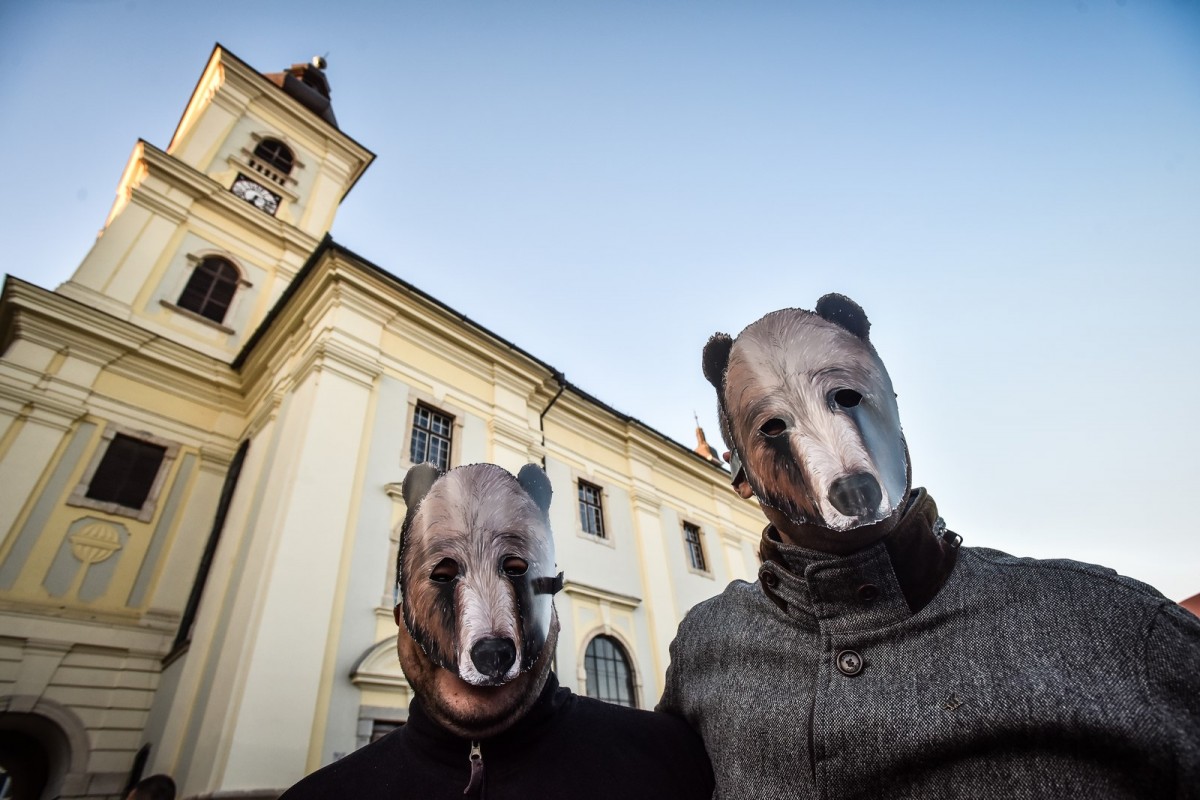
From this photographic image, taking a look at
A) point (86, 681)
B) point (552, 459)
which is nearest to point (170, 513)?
point (86, 681)

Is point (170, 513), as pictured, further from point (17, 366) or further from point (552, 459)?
point (552, 459)

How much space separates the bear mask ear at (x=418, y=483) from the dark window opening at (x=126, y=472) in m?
11.5

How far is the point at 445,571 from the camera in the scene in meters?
1.96

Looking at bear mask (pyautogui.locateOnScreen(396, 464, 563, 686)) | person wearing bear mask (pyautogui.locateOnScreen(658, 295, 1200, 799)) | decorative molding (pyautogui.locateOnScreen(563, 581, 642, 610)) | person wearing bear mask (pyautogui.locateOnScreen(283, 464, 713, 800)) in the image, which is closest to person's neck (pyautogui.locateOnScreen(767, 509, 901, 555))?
person wearing bear mask (pyautogui.locateOnScreen(658, 295, 1200, 799))

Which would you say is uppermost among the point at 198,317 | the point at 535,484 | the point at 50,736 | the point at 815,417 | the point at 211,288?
the point at 211,288

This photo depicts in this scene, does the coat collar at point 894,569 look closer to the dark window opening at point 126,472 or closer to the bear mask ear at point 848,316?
the bear mask ear at point 848,316

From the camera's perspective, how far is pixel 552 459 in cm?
1319

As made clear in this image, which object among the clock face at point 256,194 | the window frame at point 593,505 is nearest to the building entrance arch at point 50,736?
the window frame at point 593,505


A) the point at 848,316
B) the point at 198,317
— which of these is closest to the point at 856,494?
the point at 848,316

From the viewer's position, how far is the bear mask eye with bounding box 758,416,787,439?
68.7 inches

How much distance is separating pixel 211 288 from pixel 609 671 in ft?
43.3

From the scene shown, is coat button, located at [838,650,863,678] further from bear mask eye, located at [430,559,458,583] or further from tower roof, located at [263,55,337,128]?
tower roof, located at [263,55,337,128]

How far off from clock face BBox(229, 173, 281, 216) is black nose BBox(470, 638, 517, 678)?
1781 cm

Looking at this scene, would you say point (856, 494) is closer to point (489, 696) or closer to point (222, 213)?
point (489, 696)
